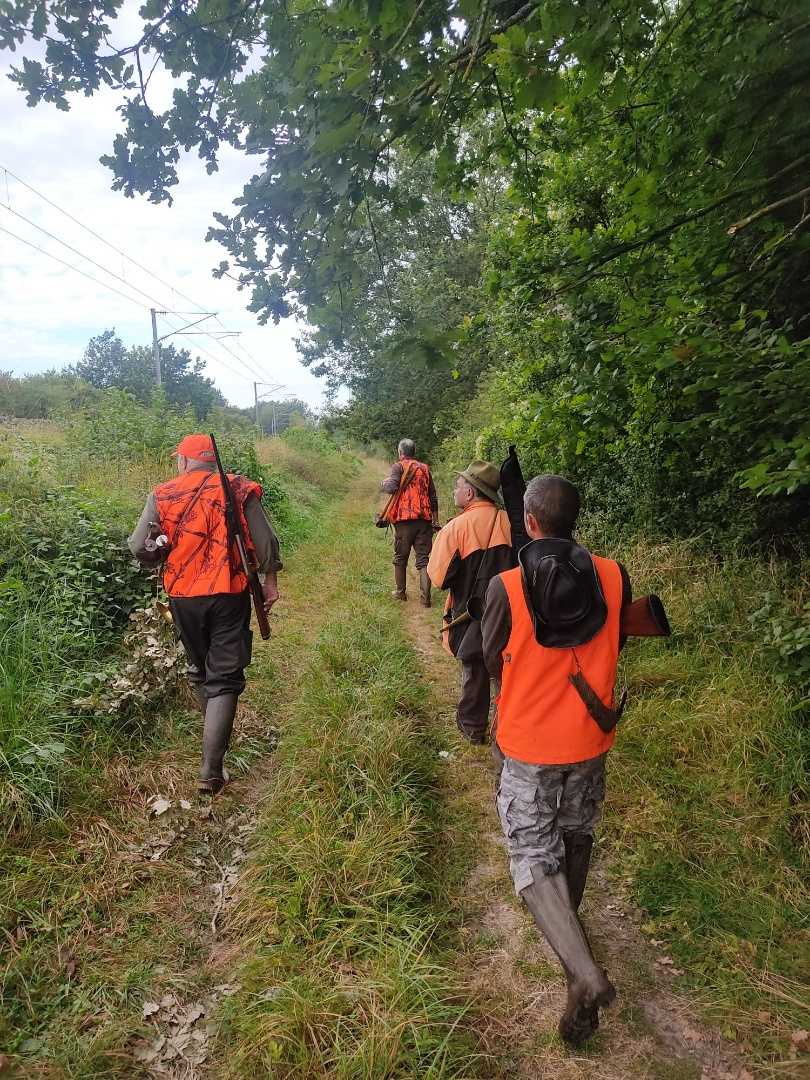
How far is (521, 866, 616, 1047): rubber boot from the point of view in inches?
73.2

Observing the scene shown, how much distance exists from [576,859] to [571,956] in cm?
41

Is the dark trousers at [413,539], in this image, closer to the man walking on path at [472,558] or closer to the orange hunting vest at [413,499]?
Answer: the orange hunting vest at [413,499]

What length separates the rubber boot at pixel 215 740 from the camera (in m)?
3.43

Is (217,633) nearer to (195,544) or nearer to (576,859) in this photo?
(195,544)

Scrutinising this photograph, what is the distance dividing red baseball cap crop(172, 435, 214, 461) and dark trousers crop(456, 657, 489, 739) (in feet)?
7.00

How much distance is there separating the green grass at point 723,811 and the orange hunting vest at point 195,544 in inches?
102

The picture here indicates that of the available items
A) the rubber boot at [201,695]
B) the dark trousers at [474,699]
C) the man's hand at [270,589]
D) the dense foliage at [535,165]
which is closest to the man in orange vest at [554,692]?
the dense foliage at [535,165]

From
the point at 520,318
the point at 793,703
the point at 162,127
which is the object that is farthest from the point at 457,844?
the point at 162,127

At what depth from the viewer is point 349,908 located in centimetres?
249

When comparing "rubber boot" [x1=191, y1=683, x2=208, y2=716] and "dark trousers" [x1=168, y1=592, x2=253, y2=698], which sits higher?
"dark trousers" [x1=168, y1=592, x2=253, y2=698]

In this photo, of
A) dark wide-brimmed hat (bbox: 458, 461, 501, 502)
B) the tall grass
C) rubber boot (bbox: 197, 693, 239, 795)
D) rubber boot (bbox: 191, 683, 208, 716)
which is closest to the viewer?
the tall grass

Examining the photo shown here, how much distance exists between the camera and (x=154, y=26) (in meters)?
2.40

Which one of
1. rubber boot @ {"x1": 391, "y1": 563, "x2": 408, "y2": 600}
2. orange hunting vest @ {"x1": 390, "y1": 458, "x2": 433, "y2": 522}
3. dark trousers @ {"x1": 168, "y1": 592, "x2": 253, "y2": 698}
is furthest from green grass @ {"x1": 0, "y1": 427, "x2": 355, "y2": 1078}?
orange hunting vest @ {"x1": 390, "y1": 458, "x2": 433, "y2": 522}

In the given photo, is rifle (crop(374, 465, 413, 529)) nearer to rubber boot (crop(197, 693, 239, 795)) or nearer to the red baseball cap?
the red baseball cap
